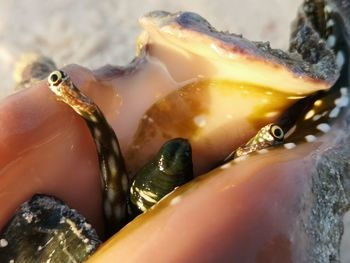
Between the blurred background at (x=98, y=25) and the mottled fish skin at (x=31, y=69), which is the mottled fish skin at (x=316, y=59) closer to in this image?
the mottled fish skin at (x=31, y=69)

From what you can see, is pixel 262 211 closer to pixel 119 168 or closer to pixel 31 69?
pixel 119 168

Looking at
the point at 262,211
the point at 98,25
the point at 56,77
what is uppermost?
the point at 56,77

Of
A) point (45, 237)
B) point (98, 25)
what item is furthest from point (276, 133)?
point (98, 25)

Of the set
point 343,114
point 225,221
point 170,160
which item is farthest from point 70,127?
point 343,114

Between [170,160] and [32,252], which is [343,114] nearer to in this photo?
[170,160]

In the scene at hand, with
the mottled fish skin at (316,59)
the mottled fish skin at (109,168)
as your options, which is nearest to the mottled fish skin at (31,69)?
the mottled fish skin at (109,168)

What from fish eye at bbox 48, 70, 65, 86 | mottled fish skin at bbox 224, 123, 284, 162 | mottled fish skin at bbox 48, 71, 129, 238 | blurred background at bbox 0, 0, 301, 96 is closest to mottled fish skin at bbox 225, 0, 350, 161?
mottled fish skin at bbox 224, 123, 284, 162
